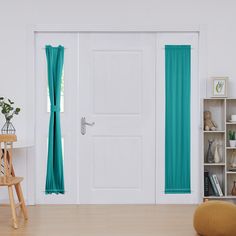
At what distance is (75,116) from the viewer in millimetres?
5156

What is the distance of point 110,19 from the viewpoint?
16.7 feet

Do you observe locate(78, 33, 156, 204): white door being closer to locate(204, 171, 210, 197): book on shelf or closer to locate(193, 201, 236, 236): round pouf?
locate(204, 171, 210, 197): book on shelf

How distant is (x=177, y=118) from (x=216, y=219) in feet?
5.50

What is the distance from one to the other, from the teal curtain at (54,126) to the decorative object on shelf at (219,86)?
1.71 metres

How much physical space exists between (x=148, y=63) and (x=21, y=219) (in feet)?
7.13

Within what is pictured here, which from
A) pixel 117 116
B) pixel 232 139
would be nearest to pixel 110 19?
pixel 117 116

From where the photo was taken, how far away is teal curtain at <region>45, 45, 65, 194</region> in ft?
16.8

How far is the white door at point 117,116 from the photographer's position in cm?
514

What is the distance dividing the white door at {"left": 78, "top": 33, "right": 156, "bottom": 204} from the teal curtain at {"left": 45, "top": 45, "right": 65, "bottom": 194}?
232 millimetres

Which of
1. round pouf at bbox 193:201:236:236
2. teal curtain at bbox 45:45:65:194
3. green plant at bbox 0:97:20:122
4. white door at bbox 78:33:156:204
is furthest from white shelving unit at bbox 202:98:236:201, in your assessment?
green plant at bbox 0:97:20:122

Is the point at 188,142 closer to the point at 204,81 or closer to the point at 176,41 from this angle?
the point at 204,81

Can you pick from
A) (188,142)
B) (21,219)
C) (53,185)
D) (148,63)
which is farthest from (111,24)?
(21,219)

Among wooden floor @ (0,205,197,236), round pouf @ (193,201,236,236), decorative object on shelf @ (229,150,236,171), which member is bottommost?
wooden floor @ (0,205,197,236)

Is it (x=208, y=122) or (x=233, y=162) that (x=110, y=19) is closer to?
(x=208, y=122)
